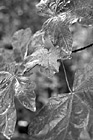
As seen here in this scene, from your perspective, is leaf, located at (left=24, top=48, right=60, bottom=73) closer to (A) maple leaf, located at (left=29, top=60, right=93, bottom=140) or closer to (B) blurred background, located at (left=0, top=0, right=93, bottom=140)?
(A) maple leaf, located at (left=29, top=60, right=93, bottom=140)

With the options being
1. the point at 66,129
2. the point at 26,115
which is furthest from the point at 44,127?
the point at 26,115

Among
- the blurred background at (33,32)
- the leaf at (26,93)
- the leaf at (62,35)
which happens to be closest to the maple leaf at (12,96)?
the leaf at (26,93)

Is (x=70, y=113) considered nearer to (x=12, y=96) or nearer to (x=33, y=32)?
(x=12, y=96)

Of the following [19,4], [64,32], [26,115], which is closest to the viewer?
[64,32]

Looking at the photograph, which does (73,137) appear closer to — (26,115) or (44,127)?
(44,127)

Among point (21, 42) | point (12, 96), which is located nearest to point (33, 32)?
point (21, 42)

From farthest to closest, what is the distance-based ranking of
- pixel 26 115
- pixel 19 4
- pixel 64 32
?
pixel 19 4 → pixel 26 115 → pixel 64 32

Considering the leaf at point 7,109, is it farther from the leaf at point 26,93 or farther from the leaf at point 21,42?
the leaf at point 21,42
